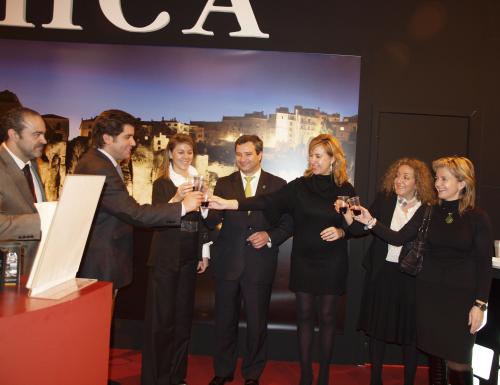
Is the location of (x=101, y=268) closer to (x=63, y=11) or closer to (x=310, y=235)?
(x=310, y=235)

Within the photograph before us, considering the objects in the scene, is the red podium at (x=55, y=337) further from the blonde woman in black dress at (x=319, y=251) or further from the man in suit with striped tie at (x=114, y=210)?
the blonde woman in black dress at (x=319, y=251)

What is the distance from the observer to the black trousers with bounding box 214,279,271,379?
3732 mm

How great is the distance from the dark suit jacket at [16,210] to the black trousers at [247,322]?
1655mm

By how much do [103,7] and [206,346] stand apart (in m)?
3.47

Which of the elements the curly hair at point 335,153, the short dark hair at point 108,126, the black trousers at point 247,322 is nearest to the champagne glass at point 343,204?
the curly hair at point 335,153

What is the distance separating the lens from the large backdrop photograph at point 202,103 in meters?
4.57

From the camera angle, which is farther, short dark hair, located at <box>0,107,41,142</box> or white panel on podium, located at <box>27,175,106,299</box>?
short dark hair, located at <box>0,107,41,142</box>

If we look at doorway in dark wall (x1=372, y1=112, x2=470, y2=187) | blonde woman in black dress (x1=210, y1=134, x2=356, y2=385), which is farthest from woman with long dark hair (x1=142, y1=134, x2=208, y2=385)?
doorway in dark wall (x1=372, y1=112, x2=470, y2=187)

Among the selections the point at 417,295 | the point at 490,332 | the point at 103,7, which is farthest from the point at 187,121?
the point at 490,332

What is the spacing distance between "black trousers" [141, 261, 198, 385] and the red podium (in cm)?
137

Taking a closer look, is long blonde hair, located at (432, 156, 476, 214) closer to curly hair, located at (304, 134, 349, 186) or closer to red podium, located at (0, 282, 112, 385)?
curly hair, located at (304, 134, 349, 186)

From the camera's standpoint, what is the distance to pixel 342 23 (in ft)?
15.3

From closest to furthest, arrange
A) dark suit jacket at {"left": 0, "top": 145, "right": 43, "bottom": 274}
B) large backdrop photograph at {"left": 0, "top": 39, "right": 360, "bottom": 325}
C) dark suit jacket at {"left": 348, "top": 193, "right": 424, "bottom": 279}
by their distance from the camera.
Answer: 1. dark suit jacket at {"left": 0, "top": 145, "right": 43, "bottom": 274}
2. dark suit jacket at {"left": 348, "top": 193, "right": 424, "bottom": 279}
3. large backdrop photograph at {"left": 0, "top": 39, "right": 360, "bottom": 325}

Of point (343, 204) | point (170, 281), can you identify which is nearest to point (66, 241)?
point (170, 281)
